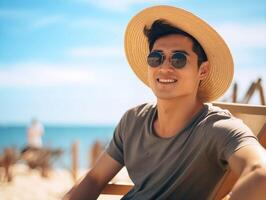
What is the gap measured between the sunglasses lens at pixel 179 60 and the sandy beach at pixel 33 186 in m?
4.75

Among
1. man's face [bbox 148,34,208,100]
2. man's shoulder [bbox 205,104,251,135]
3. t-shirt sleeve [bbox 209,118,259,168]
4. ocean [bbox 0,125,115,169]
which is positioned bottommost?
ocean [bbox 0,125,115,169]

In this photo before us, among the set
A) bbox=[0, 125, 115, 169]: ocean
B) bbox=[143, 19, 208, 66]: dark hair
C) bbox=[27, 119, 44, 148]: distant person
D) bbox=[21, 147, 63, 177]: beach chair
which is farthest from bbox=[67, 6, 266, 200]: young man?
bbox=[27, 119, 44, 148]: distant person

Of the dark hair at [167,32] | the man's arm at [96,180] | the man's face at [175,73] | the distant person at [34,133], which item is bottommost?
the distant person at [34,133]

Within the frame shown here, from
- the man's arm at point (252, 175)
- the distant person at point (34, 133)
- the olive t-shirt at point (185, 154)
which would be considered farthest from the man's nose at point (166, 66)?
the distant person at point (34, 133)

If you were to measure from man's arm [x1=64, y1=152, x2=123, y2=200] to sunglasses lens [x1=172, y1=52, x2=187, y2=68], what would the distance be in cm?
85

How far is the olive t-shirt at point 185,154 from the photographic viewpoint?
2.70 m

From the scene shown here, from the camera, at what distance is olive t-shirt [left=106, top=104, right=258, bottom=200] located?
2.70m

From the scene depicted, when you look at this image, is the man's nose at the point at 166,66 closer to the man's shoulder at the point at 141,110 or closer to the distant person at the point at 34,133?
the man's shoulder at the point at 141,110

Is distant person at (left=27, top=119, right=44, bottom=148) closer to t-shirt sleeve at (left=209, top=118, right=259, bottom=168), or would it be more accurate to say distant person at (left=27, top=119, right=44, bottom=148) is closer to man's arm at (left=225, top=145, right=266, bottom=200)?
t-shirt sleeve at (left=209, top=118, right=259, bottom=168)

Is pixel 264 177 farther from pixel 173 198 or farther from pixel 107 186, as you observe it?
pixel 107 186

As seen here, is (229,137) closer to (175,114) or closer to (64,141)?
(175,114)

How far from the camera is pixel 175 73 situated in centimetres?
303

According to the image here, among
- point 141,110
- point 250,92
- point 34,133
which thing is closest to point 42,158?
point 34,133

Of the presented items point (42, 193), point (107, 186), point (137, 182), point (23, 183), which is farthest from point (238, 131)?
point (23, 183)
